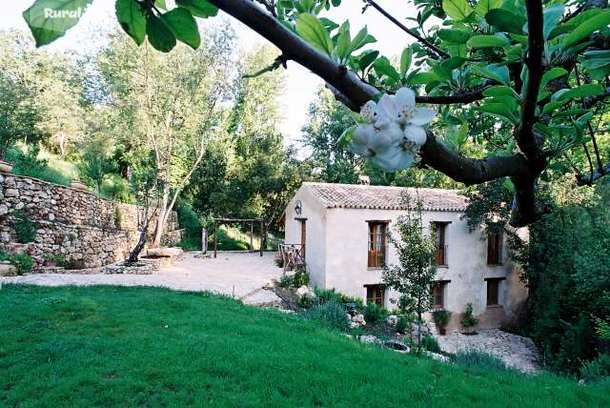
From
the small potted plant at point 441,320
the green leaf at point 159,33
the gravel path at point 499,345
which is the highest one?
the green leaf at point 159,33

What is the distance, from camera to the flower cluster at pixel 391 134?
434mm

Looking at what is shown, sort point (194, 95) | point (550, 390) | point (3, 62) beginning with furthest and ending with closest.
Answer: point (3, 62) < point (194, 95) < point (550, 390)

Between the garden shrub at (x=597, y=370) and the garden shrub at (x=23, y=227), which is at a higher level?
the garden shrub at (x=23, y=227)

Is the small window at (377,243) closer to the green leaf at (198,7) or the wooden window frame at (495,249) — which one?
the wooden window frame at (495,249)

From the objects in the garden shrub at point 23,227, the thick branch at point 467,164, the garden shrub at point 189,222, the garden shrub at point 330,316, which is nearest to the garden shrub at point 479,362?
the garden shrub at point 330,316

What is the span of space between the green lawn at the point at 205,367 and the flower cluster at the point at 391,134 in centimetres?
385

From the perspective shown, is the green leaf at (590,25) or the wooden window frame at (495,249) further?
the wooden window frame at (495,249)

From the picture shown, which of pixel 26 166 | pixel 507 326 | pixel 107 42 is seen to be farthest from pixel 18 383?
pixel 507 326

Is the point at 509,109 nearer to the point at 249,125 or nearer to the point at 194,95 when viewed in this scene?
the point at 194,95

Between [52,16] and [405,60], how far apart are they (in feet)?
2.25

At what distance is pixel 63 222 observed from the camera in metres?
11.0

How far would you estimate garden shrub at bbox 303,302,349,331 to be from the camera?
26.6ft

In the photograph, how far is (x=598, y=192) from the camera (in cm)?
1225

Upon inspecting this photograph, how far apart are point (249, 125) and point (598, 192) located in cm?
1506
